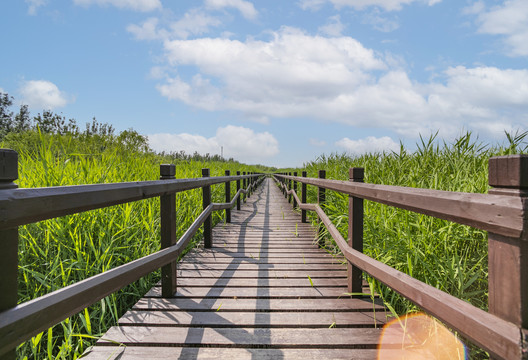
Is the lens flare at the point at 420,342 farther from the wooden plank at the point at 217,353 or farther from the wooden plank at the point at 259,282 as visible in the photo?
the wooden plank at the point at 259,282

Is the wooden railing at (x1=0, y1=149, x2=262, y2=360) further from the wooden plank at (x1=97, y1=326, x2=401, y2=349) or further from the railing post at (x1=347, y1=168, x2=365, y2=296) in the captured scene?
the railing post at (x1=347, y1=168, x2=365, y2=296)

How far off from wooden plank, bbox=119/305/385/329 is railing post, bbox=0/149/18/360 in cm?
119

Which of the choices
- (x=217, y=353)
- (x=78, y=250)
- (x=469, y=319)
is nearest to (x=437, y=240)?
(x=469, y=319)

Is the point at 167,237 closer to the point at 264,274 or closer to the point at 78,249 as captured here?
the point at 78,249

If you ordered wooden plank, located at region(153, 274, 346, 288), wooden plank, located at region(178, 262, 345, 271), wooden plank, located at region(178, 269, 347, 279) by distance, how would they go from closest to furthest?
1. wooden plank, located at region(153, 274, 346, 288)
2. wooden plank, located at region(178, 269, 347, 279)
3. wooden plank, located at region(178, 262, 345, 271)

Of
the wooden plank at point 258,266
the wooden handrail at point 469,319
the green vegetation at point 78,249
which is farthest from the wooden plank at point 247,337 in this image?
the wooden plank at point 258,266

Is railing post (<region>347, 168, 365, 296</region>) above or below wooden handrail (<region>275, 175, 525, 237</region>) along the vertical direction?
below

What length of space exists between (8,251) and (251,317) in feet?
5.41

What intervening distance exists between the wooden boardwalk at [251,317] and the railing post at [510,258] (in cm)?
107

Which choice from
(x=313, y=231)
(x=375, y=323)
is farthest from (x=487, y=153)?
(x=375, y=323)

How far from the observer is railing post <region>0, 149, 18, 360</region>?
41.3 inches

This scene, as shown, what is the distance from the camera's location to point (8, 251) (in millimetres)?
1072

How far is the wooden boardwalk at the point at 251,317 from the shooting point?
74.2 inches

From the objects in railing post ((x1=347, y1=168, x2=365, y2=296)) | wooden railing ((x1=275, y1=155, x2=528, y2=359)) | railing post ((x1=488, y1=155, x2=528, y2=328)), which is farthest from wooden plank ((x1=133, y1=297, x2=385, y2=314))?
railing post ((x1=488, y1=155, x2=528, y2=328))
